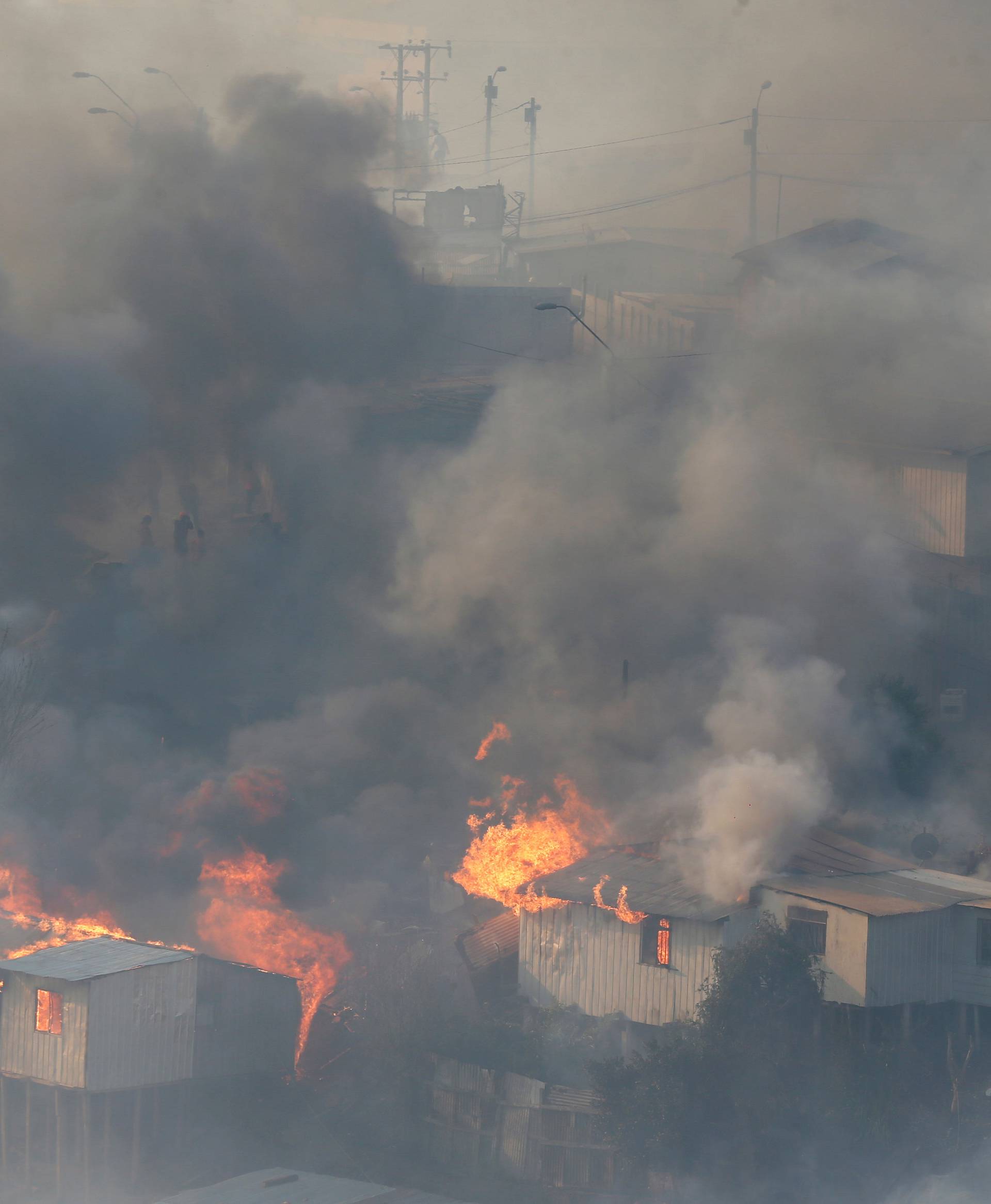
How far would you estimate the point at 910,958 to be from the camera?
19.6m

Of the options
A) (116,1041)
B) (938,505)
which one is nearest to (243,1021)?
(116,1041)

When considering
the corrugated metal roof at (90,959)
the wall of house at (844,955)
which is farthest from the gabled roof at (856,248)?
the corrugated metal roof at (90,959)

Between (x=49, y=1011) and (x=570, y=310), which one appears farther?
(x=570, y=310)

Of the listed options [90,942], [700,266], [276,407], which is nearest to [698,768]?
[90,942]

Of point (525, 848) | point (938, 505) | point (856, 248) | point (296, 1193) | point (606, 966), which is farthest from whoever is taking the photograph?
point (856, 248)

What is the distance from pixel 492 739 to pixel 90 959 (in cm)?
1027

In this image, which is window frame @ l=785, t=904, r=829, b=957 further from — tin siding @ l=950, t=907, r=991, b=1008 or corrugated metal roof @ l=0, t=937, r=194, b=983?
corrugated metal roof @ l=0, t=937, r=194, b=983

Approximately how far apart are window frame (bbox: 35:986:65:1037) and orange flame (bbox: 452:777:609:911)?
282 inches

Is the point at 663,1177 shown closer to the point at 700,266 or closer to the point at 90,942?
the point at 90,942

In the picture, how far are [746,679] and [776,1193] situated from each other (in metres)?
9.77

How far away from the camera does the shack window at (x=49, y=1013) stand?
20.6 meters

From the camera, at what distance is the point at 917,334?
1265 inches

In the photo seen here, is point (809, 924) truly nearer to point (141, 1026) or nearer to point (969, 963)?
point (969, 963)

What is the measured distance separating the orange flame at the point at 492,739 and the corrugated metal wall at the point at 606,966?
21.7ft
